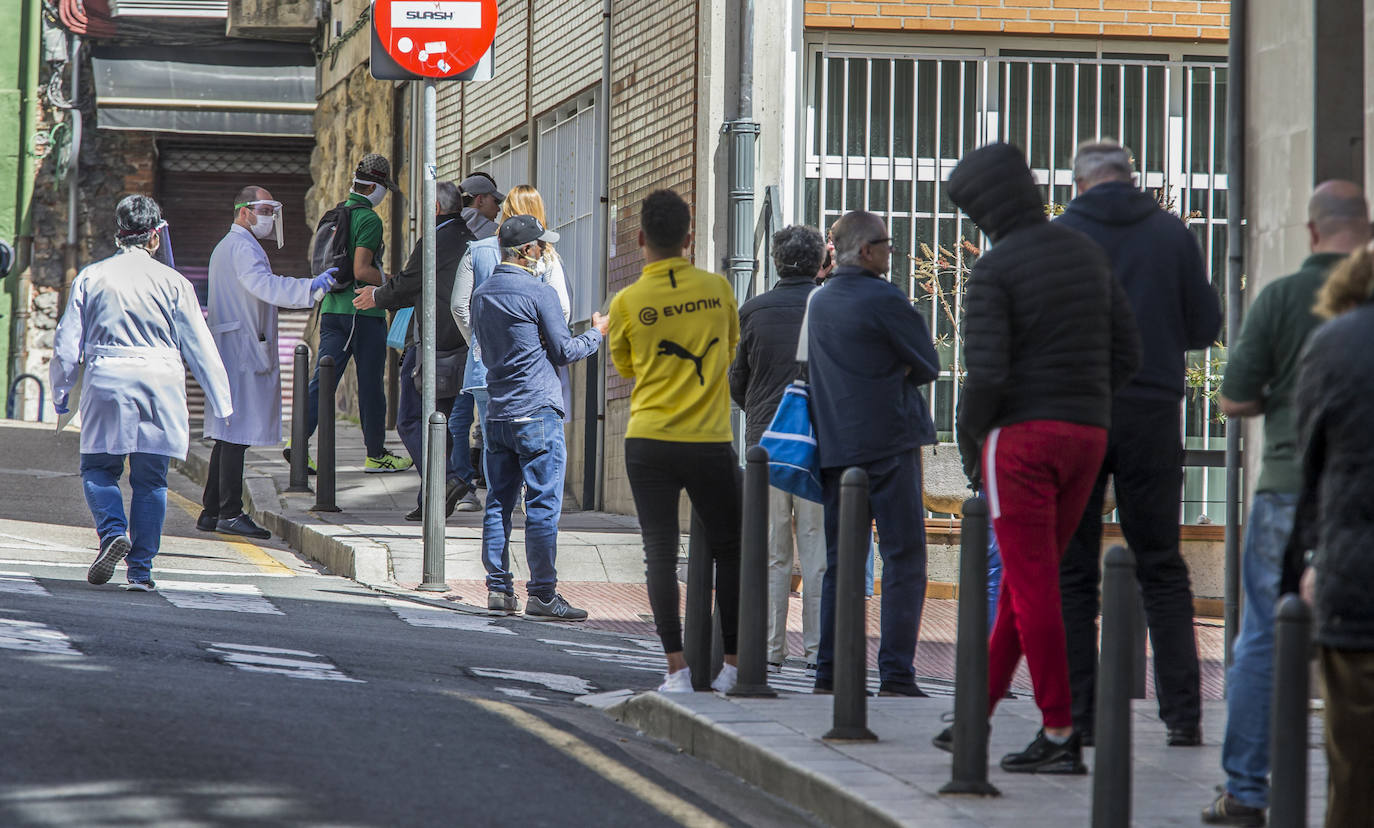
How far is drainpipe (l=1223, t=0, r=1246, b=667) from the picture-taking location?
755cm

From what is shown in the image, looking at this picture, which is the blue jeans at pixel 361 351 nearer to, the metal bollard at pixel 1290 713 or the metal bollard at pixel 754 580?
the metal bollard at pixel 754 580

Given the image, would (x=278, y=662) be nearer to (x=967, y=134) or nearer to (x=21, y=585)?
(x=21, y=585)

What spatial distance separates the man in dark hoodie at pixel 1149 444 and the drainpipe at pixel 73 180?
873 inches

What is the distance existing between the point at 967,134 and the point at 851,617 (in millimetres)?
8613

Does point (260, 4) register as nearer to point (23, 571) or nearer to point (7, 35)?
point (7, 35)

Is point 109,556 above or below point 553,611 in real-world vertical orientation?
above

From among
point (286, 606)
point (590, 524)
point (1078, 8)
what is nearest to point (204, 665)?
point (286, 606)

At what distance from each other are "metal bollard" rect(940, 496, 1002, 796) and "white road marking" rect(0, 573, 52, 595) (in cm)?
546

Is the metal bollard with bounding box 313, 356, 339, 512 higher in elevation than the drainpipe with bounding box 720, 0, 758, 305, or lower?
lower

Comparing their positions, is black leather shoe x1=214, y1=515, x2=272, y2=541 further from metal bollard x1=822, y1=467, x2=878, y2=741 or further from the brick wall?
metal bollard x1=822, y1=467, x2=878, y2=741

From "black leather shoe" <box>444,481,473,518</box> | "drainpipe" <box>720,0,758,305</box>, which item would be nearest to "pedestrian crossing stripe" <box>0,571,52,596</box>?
"black leather shoe" <box>444,481,473,518</box>

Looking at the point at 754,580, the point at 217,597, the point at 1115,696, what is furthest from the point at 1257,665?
the point at 217,597

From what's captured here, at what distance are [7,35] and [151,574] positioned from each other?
18.4 m

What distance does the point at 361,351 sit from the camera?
1350 cm
